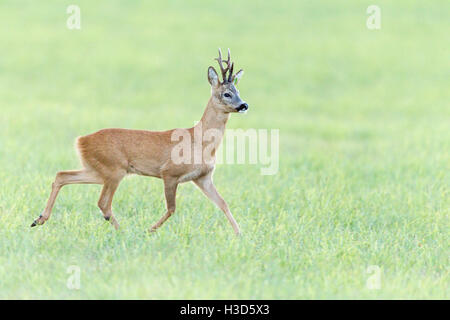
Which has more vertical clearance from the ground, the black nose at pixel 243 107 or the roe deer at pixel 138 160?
the black nose at pixel 243 107

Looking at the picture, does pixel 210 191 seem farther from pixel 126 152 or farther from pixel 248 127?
pixel 248 127

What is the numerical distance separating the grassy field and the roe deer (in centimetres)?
31

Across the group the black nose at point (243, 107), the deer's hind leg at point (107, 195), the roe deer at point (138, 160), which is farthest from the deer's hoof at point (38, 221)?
the black nose at point (243, 107)

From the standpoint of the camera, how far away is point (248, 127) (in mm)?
16188

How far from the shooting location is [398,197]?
9.60 meters

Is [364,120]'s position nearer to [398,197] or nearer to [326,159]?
[326,159]

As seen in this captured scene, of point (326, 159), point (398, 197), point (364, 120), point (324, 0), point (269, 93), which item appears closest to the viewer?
point (398, 197)

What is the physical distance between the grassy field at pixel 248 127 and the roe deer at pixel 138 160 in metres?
0.31

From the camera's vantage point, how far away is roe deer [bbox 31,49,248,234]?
749cm

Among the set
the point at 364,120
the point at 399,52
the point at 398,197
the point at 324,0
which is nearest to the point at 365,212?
the point at 398,197

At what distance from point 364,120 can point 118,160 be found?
11.8 metres

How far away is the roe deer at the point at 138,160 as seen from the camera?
7.49 metres
